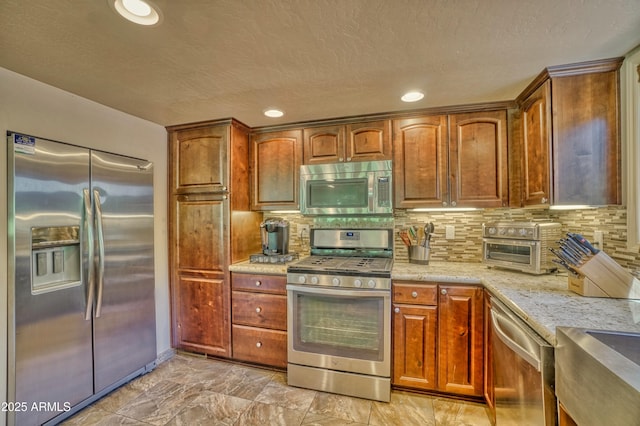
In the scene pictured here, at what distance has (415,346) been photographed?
1.98 m

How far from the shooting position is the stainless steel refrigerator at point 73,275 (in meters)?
1.59

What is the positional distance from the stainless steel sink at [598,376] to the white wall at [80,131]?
2691 mm

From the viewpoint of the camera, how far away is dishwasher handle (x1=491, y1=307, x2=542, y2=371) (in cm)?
112

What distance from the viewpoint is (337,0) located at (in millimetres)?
1109

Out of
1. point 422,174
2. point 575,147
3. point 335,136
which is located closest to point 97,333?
point 335,136

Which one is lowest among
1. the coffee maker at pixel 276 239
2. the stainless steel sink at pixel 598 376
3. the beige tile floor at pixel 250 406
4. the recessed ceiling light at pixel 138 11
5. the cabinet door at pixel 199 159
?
the beige tile floor at pixel 250 406

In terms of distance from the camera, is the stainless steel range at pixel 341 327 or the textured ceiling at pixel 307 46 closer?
the textured ceiling at pixel 307 46

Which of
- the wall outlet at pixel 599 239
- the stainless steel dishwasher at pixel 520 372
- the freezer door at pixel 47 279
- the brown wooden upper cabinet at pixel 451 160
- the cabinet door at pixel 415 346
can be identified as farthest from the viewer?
the brown wooden upper cabinet at pixel 451 160

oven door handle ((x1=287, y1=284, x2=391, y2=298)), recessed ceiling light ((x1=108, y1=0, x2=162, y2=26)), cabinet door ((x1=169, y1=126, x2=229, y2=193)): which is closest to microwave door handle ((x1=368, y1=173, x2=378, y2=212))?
oven door handle ((x1=287, y1=284, x2=391, y2=298))

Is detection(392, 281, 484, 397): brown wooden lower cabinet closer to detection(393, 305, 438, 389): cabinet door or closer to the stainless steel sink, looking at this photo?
detection(393, 305, 438, 389): cabinet door

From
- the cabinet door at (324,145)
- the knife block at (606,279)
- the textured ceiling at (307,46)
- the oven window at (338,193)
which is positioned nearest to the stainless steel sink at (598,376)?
the knife block at (606,279)

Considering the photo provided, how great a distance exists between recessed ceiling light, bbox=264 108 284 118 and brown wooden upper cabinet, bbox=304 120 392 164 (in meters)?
0.32

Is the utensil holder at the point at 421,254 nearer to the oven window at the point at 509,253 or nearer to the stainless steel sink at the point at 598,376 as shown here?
the oven window at the point at 509,253

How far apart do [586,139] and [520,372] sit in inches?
55.5
